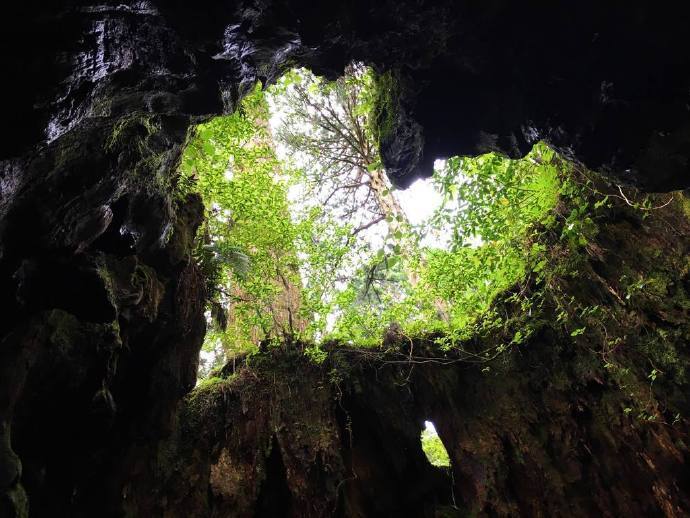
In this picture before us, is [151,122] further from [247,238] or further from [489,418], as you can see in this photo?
[489,418]

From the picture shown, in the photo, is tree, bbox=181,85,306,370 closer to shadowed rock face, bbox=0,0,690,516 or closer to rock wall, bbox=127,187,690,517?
rock wall, bbox=127,187,690,517

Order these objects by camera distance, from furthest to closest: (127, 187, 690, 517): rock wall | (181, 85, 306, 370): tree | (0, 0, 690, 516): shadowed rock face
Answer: (181, 85, 306, 370): tree < (127, 187, 690, 517): rock wall < (0, 0, 690, 516): shadowed rock face

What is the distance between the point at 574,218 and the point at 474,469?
16.1 ft

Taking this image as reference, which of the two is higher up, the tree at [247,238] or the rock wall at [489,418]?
the tree at [247,238]

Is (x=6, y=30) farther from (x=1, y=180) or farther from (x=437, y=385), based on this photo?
(x=437, y=385)

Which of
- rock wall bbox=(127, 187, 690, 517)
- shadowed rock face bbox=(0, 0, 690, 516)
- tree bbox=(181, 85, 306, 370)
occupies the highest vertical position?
tree bbox=(181, 85, 306, 370)

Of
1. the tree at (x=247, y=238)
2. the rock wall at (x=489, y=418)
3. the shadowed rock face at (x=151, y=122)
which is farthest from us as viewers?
the tree at (x=247, y=238)

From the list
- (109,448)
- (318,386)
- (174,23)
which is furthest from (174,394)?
(174,23)

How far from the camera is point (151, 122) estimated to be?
443cm

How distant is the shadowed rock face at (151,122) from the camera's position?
115 inches

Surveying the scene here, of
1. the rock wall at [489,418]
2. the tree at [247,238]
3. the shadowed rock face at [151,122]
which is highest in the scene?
the tree at [247,238]

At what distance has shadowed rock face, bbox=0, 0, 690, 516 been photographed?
2926 millimetres

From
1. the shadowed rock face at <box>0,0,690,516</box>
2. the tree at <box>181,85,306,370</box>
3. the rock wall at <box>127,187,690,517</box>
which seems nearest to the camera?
the shadowed rock face at <box>0,0,690,516</box>

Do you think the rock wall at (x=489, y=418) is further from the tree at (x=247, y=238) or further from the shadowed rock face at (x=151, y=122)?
the shadowed rock face at (x=151, y=122)
